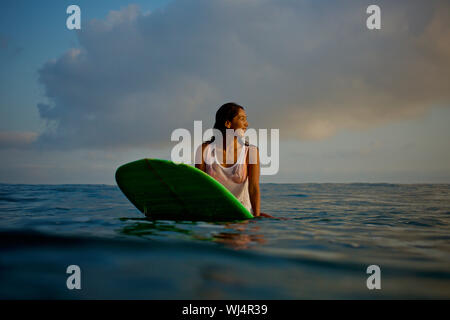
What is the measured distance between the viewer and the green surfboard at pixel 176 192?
12.6 feet

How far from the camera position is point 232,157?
4.20 metres

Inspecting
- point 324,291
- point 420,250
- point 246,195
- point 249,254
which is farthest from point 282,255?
point 246,195

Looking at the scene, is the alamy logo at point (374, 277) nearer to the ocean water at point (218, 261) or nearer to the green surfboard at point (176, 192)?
the ocean water at point (218, 261)

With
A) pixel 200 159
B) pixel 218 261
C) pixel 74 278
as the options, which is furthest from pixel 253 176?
pixel 74 278

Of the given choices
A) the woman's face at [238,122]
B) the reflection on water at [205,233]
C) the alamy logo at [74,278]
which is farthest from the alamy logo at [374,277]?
the woman's face at [238,122]

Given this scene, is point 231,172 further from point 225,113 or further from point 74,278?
point 74,278

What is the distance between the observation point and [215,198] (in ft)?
12.9

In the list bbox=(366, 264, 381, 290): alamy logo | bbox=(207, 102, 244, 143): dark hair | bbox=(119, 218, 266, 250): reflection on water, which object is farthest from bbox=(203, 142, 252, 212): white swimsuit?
bbox=(366, 264, 381, 290): alamy logo

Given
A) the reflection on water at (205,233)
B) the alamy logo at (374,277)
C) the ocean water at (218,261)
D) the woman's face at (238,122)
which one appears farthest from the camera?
the woman's face at (238,122)

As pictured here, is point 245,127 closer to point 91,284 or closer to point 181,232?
point 181,232

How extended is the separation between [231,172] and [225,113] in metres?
0.77

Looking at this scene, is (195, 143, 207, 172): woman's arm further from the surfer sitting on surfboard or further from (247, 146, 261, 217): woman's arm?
(247, 146, 261, 217): woman's arm

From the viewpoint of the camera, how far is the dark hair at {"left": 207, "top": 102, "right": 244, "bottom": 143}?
4184mm
